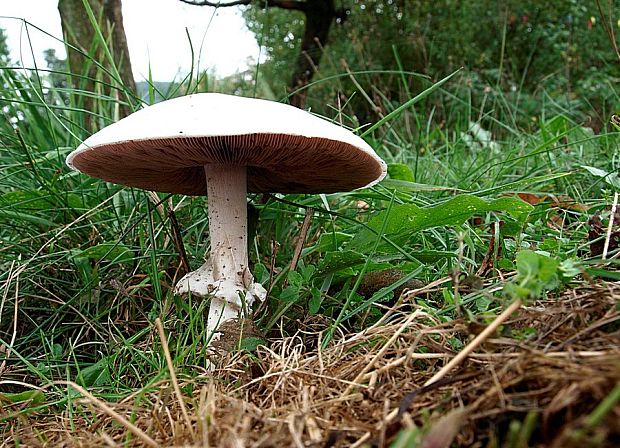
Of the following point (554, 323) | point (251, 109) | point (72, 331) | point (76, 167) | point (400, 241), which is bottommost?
point (72, 331)

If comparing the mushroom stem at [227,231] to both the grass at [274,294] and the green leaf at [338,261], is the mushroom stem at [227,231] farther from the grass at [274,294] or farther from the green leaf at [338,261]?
the green leaf at [338,261]

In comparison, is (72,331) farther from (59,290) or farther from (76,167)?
(76,167)

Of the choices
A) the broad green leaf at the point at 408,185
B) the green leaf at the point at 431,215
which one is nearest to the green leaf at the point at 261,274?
the green leaf at the point at 431,215

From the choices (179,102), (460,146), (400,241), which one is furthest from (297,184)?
(460,146)

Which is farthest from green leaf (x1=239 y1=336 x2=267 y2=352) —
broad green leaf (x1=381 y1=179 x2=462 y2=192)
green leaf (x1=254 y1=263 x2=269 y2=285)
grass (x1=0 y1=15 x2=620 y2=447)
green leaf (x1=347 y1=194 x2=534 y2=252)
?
broad green leaf (x1=381 y1=179 x2=462 y2=192)

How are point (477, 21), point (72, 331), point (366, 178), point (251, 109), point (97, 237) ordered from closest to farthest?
point (251, 109) → point (366, 178) → point (72, 331) → point (97, 237) → point (477, 21)

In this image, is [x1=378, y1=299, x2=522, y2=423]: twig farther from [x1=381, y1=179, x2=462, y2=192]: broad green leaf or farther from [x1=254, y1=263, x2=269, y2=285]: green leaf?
[x1=381, y1=179, x2=462, y2=192]: broad green leaf
